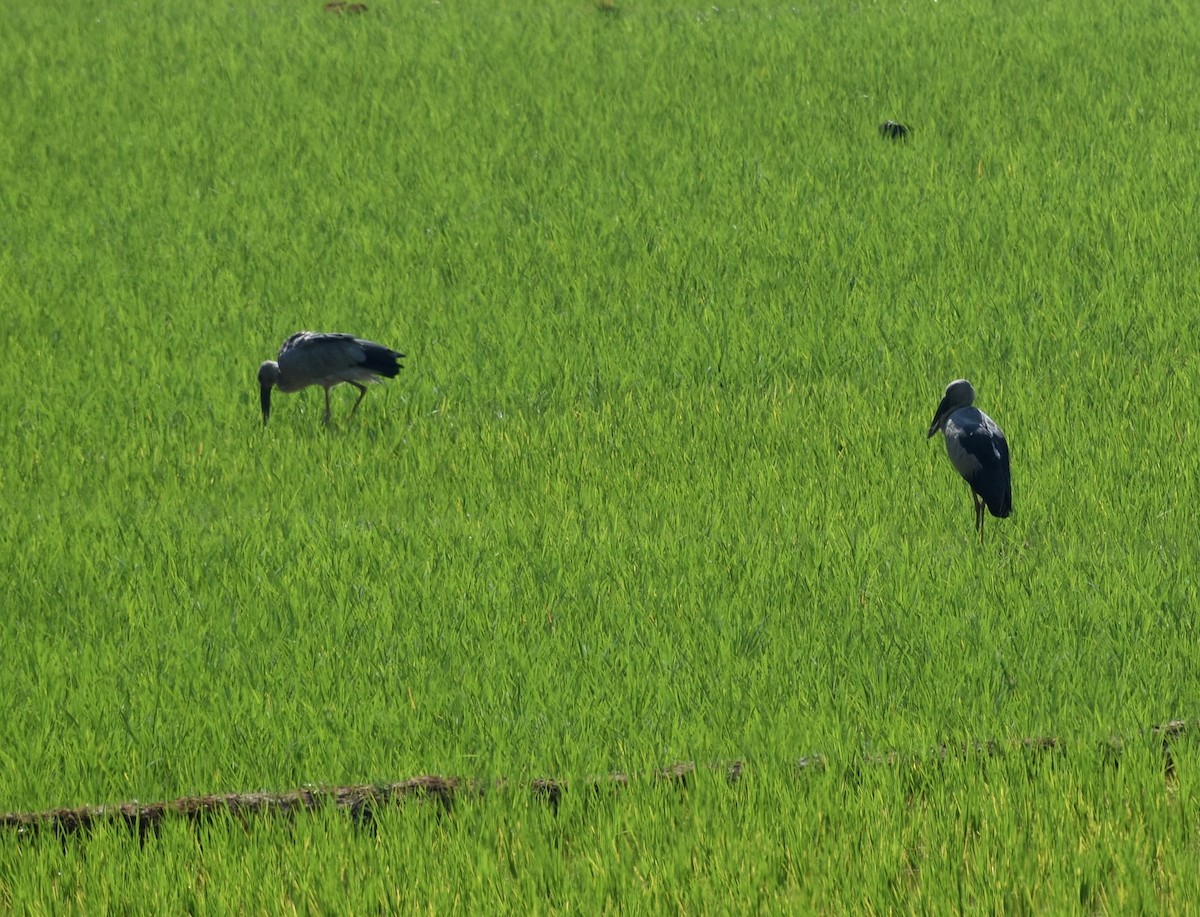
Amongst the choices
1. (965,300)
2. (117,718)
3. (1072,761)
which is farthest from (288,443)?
(1072,761)

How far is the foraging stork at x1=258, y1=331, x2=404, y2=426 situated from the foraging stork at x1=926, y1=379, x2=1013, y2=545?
356 cm

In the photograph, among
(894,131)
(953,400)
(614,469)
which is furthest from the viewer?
(894,131)

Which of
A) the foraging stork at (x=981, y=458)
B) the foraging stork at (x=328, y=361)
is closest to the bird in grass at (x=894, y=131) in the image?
the foraging stork at (x=328, y=361)

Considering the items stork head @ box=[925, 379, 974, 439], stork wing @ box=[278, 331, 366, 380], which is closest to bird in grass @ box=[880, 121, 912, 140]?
stork wing @ box=[278, 331, 366, 380]

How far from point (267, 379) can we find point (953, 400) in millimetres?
4185

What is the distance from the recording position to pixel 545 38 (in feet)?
63.4

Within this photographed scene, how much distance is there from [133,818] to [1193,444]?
6.14 meters

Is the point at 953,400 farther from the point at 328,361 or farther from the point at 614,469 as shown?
the point at 328,361

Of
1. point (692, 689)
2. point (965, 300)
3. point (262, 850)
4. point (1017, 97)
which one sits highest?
point (1017, 97)

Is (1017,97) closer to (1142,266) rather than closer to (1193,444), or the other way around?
(1142,266)

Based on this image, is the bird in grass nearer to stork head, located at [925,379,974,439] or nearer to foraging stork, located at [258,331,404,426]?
foraging stork, located at [258,331,404,426]

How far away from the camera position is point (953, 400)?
8828 mm

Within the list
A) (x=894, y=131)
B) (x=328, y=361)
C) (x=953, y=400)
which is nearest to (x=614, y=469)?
(x=953, y=400)

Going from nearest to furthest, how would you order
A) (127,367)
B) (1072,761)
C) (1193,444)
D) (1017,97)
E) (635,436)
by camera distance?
(1072,761)
(1193,444)
(635,436)
(127,367)
(1017,97)
